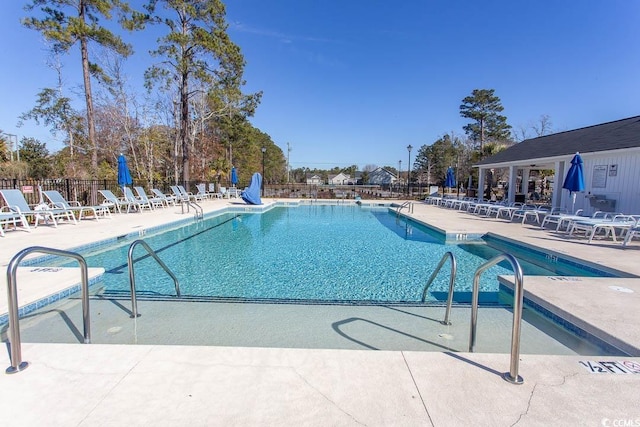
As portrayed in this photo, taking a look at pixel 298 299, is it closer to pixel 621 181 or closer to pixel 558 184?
pixel 621 181

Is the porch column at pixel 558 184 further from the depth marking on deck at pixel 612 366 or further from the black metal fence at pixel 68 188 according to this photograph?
the black metal fence at pixel 68 188

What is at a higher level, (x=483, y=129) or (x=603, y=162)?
(x=483, y=129)

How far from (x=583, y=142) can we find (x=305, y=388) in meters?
15.4

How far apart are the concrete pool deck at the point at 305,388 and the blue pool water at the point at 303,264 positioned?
220 cm

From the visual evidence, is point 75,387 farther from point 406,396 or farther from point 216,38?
point 216,38

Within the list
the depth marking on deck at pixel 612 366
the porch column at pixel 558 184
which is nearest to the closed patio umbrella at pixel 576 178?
the porch column at pixel 558 184

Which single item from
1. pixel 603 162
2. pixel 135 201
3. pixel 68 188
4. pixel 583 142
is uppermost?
pixel 583 142

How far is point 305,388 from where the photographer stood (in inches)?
82.0

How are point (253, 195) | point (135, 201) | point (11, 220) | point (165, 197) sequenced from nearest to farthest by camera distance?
point (11, 220)
point (135, 201)
point (165, 197)
point (253, 195)

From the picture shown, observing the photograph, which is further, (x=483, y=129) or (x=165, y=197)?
(x=483, y=129)

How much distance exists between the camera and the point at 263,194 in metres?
25.6

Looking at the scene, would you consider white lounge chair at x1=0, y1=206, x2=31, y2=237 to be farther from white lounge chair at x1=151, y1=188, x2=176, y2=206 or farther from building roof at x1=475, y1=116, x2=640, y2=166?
building roof at x1=475, y1=116, x2=640, y2=166

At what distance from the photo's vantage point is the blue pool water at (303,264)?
5012 millimetres

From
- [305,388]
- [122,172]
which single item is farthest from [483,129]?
[305,388]
